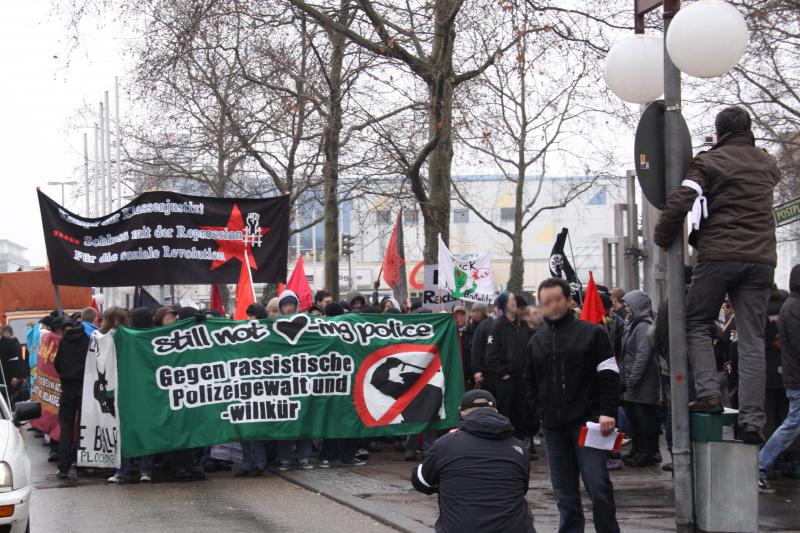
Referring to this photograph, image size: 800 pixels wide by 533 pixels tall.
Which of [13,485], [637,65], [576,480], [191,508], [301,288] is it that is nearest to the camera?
[576,480]

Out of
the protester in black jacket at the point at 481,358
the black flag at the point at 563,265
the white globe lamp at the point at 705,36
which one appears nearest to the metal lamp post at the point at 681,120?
the white globe lamp at the point at 705,36

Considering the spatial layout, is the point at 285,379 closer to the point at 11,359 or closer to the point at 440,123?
the point at 440,123

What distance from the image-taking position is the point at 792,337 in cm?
1008

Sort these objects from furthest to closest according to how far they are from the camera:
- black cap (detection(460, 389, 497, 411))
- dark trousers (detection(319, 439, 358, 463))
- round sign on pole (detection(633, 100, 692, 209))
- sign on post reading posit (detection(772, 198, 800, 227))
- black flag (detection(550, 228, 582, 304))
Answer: black flag (detection(550, 228, 582, 304))
dark trousers (detection(319, 439, 358, 463))
sign on post reading posit (detection(772, 198, 800, 227))
round sign on pole (detection(633, 100, 692, 209))
black cap (detection(460, 389, 497, 411))

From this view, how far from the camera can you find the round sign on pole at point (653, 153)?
6.64 meters

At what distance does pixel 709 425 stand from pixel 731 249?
107 cm

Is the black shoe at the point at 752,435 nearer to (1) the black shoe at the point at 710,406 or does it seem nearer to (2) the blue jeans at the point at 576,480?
(1) the black shoe at the point at 710,406

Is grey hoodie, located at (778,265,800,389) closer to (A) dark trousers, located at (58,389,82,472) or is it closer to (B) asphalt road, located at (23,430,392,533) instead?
(B) asphalt road, located at (23,430,392,533)

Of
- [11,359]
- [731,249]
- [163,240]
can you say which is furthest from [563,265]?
[11,359]

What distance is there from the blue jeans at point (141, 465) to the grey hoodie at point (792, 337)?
22.7ft

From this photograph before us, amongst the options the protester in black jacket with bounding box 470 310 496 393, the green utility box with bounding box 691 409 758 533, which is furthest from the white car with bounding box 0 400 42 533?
the protester in black jacket with bounding box 470 310 496 393

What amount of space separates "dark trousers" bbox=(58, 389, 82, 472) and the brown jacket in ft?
28.1

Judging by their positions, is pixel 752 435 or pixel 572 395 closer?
pixel 752 435

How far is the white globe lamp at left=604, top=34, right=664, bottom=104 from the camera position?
24.5 feet
